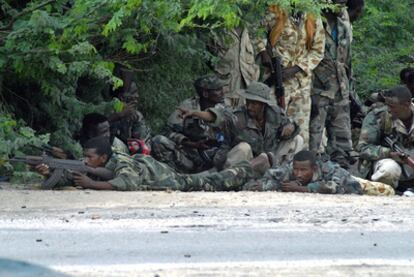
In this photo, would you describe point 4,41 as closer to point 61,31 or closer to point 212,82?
point 61,31

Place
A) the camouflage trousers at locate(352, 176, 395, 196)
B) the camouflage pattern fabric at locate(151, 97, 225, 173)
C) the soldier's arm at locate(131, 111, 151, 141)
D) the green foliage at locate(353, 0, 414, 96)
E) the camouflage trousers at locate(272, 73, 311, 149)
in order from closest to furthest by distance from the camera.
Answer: the camouflage trousers at locate(352, 176, 395, 196) < the camouflage pattern fabric at locate(151, 97, 225, 173) < the soldier's arm at locate(131, 111, 151, 141) < the camouflage trousers at locate(272, 73, 311, 149) < the green foliage at locate(353, 0, 414, 96)

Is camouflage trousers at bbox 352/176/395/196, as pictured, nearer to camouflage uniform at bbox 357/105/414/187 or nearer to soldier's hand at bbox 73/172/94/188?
camouflage uniform at bbox 357/105/414/187

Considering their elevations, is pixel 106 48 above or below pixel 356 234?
above

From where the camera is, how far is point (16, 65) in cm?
935

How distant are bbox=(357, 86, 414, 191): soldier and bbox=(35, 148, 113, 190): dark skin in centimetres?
284

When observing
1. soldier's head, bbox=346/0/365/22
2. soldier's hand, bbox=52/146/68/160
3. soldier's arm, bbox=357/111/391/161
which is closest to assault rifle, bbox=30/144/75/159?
soldier's hand, bbox=52/146/68/160

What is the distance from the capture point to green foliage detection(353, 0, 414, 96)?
15.2m

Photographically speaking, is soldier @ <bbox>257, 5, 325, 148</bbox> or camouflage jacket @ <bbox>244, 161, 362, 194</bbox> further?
soldier @ <bbox>257, 5, 325, 148</bbox>

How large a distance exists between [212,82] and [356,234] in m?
4.76

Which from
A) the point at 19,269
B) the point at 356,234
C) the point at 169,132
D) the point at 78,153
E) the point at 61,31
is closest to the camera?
the point at 19,269

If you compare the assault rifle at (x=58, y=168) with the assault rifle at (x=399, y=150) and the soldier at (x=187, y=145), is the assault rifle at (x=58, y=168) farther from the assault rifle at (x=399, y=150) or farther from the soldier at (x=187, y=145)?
the assault rifle at (x=399, y=150)

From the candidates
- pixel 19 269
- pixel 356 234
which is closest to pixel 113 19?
pixel 356 234

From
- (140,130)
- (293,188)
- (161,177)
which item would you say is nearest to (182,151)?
(140,130)

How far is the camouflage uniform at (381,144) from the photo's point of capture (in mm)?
10188
